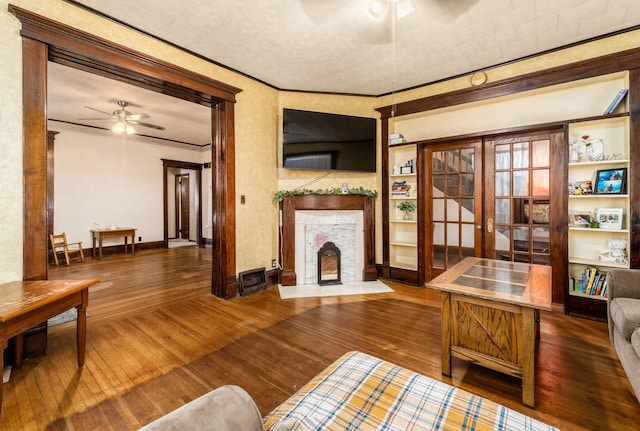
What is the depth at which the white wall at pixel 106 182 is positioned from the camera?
571cm

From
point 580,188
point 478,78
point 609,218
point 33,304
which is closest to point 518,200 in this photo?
point 580,188

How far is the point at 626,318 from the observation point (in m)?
1.69

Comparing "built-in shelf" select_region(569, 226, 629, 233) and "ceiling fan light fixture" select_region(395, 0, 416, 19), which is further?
"built-in shelf" select_region(569, 226, 629, 233)

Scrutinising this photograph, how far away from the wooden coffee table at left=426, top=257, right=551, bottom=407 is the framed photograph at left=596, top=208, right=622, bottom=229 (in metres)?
1.45

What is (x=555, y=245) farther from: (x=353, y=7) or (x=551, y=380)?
(x=353, y=7)

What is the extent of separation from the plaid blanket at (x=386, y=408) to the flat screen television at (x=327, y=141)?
10.5ft

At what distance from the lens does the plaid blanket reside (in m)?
0.92

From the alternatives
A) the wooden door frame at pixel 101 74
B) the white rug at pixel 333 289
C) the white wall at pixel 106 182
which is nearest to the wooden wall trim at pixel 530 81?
the wooden door frame at pixel 101 74

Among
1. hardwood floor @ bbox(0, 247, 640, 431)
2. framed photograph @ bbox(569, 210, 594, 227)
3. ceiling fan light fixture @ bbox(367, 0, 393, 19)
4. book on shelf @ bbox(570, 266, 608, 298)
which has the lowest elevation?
hardwood floor @ bbox(0, 247, 640, 431)

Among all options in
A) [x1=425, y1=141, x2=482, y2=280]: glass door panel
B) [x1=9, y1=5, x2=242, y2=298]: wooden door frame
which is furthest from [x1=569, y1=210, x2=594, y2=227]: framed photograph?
[x1=9, y1=5, x2=242, y2=298]: wooden door frame

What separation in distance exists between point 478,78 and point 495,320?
314cm

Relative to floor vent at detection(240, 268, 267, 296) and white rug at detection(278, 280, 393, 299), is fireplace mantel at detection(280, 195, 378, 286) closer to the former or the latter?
white rug at detection(278, 280, 393, 299)

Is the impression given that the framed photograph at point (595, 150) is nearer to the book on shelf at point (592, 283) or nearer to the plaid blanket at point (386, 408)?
the book on shelf at point (592, 283)

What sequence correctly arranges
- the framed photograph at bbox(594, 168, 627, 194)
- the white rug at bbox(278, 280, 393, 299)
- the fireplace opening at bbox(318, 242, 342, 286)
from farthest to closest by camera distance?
1. the fireplace opening at bbox(318, 242, 342, 286)
2. the white rug at bbox(278, 280, 393, 299)
3. the framed photograph at bbox(594, 168, 627, 194)
